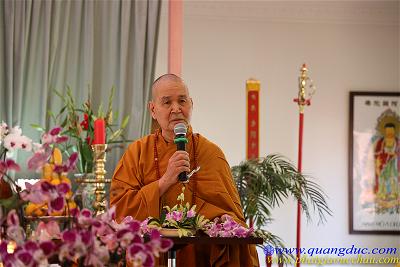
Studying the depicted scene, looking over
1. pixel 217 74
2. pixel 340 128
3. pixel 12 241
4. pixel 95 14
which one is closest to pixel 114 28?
pixel 95 14

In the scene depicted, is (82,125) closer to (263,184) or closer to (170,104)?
(263,184)

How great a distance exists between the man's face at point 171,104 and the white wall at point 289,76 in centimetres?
417

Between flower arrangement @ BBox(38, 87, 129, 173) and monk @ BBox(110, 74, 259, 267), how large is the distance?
4.63 ft

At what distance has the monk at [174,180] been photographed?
9.65ft

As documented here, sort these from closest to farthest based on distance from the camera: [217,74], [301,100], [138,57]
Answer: [138,57]
[301,100]
[217,74]

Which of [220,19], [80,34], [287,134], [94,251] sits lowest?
[94,251]

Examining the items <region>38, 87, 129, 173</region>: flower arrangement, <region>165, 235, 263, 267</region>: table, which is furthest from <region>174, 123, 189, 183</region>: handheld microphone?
<region>38, 87, 129, 173</region>: flower arrangement

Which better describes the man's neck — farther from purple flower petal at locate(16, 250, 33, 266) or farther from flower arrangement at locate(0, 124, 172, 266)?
purple flower petal at locate(16, 250, 33, 266)

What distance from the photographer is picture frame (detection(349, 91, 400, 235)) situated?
7.54 m

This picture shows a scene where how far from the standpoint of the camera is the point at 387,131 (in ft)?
25.2

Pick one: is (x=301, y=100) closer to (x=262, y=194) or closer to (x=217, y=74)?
(x=262, y=194)

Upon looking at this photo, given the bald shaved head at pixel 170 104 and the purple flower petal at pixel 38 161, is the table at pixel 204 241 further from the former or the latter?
the purple flower petal at pixel 38 161

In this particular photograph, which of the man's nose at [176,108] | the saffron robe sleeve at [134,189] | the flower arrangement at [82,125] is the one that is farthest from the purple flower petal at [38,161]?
the flower arrangement at [82,125]

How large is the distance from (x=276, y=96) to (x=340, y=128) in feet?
2.34
